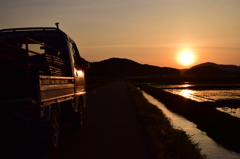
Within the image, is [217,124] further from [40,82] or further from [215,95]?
[215,95]

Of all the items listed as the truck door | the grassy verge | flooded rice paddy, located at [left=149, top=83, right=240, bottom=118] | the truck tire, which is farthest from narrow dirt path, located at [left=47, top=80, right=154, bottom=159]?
flooded rice paddy, located at [left=149, top=83, right=240, bottom=118]

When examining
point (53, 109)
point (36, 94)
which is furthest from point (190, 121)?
point (36, 94)

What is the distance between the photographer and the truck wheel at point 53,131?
705 cm

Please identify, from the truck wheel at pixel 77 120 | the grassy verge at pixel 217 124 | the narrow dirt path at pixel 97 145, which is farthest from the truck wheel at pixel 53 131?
the grassy verge at pixel 217 124

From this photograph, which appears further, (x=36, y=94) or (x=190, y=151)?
(x=190, y=151)

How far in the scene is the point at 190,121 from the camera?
65.4 ft

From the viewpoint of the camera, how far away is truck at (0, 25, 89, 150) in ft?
20.2

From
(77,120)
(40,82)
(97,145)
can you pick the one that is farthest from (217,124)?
(40,82)

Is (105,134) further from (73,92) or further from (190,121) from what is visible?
(190,121)

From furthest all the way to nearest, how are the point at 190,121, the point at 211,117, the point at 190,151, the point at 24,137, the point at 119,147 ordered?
the point at 190,121, the point at 211,117, the point at 190,151, the point at 119,147, the point at 24,137

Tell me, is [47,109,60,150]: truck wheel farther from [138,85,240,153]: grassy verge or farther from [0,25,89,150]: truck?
[138,85,240,153]: grassy verge

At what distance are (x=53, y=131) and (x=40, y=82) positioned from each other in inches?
70.3

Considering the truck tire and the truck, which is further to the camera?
the truck tire

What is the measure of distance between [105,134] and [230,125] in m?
7.97
